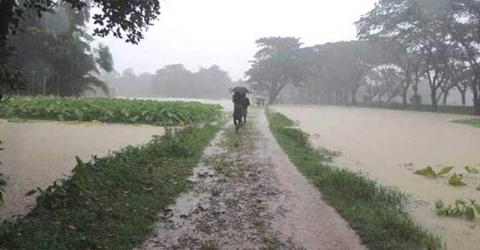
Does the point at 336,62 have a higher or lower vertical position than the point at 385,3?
lower

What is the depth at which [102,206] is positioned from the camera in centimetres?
517

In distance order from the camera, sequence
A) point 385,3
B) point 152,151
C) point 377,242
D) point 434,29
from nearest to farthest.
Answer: point 377,242 → point 152,151 → point 434,29 → point 385,3

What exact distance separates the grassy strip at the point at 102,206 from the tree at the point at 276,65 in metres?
45.2

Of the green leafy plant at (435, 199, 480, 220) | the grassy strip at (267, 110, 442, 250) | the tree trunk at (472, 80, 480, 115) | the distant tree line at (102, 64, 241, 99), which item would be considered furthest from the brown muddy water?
the distant tree line at (102, 64, 241, 99)

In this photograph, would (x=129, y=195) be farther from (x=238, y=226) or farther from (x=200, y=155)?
(x=200, y=155)

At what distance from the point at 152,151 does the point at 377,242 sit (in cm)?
550

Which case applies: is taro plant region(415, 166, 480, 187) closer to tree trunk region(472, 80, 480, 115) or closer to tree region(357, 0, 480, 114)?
tree region(357, 0, 480, 114)

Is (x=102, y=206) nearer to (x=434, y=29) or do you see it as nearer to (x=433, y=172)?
(x=433, y=172)

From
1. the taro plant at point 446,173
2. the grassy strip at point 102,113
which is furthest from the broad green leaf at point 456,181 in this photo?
the grassy strip at point 102,113

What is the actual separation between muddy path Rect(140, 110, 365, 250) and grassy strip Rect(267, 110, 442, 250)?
6.0 inches

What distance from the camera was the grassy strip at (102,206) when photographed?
4.05 meters

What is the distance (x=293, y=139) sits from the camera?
12.5 m

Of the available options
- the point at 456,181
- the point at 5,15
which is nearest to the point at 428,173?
the point at 456,181

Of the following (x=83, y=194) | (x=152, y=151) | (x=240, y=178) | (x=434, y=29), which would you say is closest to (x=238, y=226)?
(x=83, y=194)
